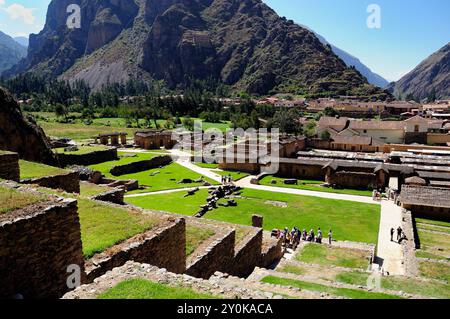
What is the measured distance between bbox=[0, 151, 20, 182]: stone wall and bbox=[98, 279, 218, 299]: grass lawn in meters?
8.90

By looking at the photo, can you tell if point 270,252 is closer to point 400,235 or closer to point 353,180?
point 400,235

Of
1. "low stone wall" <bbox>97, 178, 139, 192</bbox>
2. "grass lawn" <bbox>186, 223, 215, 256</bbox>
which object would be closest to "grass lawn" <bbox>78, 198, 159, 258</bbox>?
"grass lawn" <bbox>186, 223, 215, 256</bbox>

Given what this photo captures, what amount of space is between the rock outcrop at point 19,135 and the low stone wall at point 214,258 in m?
15.5

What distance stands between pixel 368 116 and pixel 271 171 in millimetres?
82125

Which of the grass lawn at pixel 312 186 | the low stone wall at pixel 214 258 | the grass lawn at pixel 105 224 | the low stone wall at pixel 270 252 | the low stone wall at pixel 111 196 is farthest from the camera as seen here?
the grass lawn at pixel 312 186

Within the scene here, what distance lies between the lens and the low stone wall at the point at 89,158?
50.5 meters

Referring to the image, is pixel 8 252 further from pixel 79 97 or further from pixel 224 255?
pixel 79 97

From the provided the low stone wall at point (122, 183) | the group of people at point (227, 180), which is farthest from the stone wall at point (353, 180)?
the low stone wall at point (122, 183)

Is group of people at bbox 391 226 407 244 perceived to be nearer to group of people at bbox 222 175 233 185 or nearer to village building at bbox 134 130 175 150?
group of people at bbox 222 175 233 185

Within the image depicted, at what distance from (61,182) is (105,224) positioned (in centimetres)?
583

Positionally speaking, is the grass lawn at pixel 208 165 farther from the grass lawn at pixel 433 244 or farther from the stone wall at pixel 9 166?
the stone wall at pixel 9 166

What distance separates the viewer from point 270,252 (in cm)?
2005

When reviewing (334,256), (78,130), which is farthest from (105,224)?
(78,130)
